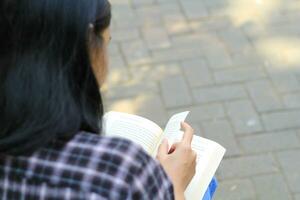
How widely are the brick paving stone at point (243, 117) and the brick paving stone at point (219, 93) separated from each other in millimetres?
48

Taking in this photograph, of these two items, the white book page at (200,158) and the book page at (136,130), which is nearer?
the white book page at (200,158)

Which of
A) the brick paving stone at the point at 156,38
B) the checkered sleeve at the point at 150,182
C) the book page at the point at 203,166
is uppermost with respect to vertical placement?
the checkered sleeve at the point at 150,182

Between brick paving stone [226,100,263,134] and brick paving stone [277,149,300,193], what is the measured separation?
0.63ft

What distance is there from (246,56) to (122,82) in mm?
693

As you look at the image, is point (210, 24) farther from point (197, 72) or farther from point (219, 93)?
point (219, 93)

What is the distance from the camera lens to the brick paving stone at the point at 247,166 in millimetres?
2521

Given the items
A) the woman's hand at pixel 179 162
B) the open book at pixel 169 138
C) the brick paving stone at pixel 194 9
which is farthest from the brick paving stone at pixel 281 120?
the woman's hand at pixel 179 162

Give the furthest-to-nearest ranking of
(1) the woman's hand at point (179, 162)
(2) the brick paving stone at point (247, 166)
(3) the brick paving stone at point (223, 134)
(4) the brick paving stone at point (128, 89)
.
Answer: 1. (4) the brick paving stone at point (128, 89)
2. (3) the brick paving stone at point (223, 134)
3. (2) the brick paving stone at point (247, 166)
4. (1) the woman's hand at point (179, 162)

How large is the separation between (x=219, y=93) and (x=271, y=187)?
635 millimetres

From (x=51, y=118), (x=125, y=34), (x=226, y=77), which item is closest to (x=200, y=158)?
(x=51, y=118)

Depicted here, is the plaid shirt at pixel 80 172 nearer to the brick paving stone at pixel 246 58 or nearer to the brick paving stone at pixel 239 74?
the brick paving stone at pixel 239 74

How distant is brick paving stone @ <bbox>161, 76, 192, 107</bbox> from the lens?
2.89 meters

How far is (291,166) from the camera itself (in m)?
2.53

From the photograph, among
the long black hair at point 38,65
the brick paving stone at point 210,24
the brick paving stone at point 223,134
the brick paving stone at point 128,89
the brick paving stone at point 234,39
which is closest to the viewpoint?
the long black hair at point 38,65
